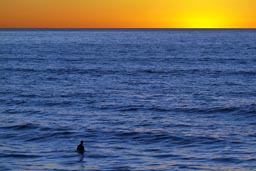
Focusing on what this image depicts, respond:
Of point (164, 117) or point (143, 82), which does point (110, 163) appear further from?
point (143, 82)

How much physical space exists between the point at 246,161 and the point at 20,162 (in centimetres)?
970

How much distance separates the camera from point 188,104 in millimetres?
36688

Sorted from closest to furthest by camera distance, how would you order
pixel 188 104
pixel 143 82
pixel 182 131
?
pixel 182 131 → pixel 188 104 → pixel 143 82

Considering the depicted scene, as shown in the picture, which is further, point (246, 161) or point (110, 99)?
point (110, 99)

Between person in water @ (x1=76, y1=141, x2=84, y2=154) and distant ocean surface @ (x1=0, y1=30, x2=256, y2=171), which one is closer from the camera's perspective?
distant ocean surface @ (x1=0, y1=30, x2=256, y2=171)

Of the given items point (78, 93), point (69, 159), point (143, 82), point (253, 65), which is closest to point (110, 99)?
point (78, 93)

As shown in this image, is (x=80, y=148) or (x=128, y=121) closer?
(x=80, y=148)

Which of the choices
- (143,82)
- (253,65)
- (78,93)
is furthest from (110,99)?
(253,65)

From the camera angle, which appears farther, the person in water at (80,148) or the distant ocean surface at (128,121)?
the person in water at (80,148)

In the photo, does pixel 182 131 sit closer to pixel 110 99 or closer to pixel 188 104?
pixel 188 104

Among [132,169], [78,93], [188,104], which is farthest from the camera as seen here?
[78,93]

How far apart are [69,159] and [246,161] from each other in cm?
767

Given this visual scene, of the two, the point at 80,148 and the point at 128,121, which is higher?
the point at 128,121

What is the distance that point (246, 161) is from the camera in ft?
73.0
